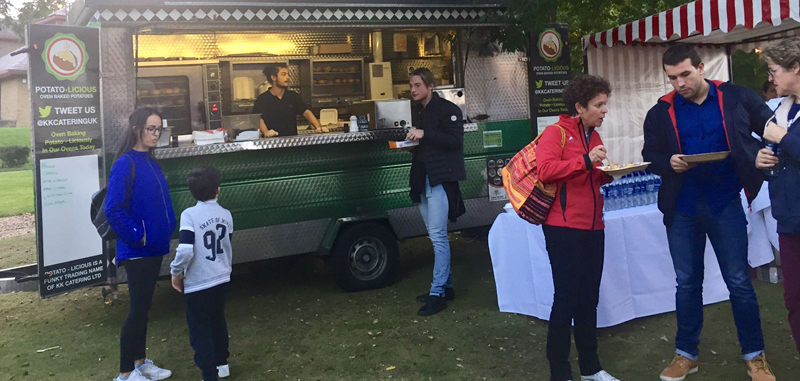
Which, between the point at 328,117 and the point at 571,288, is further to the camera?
the point at 328,117

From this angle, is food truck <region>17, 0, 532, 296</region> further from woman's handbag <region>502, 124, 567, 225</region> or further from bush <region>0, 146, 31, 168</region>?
bush <region>0, 146, 31, 168</region>

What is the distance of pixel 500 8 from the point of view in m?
7.30

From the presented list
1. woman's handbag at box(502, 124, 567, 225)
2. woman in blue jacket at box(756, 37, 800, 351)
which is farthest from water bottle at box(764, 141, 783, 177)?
woman's handbag at box(502, 124, 567, 225)

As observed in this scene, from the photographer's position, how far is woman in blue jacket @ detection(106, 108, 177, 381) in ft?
14.3

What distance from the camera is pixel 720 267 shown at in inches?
159

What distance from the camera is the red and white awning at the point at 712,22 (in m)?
5.85

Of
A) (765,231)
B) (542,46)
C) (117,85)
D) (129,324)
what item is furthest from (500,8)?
(129,324)

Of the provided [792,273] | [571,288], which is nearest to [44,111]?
[571,288]

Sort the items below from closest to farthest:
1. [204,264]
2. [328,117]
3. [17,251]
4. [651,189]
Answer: [204,264], [651,189], [328,117], [17,251]

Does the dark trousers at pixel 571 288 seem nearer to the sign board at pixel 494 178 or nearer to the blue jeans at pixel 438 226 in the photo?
the blue jeans at pixel 438 226

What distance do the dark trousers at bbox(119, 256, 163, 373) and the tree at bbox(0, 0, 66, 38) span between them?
141 ft

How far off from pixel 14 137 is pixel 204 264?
111 feet

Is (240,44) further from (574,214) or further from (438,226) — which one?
(574,214)

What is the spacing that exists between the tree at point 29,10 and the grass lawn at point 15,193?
70.6 ft
